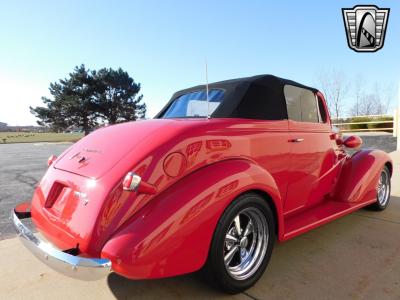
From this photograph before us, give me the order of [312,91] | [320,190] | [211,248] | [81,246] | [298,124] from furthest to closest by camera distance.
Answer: [312,91], [320,190], [298,124], [211,248], [81,246]

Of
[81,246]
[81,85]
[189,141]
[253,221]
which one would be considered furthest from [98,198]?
[81,85]

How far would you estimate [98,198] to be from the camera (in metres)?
2.04

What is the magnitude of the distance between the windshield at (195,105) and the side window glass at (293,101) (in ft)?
2.37

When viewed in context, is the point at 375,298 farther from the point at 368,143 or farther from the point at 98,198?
the point at 368,143

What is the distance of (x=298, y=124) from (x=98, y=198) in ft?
7.03

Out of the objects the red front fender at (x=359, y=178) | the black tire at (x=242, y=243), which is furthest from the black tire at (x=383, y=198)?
the black tire at (x=242, y=243)

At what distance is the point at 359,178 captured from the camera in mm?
3822

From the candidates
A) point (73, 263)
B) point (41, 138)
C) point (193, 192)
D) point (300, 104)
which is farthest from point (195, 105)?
point (41, 138)

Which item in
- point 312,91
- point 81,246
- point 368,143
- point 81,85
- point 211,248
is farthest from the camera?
point 81,85

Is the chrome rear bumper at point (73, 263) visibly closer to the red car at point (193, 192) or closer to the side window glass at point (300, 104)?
Result: the red car at point (193, 192)

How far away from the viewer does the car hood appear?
2275 mm

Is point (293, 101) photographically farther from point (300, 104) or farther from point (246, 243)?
point (246, 243)

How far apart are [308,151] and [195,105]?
4.30 ft

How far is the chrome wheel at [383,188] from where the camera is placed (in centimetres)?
439
